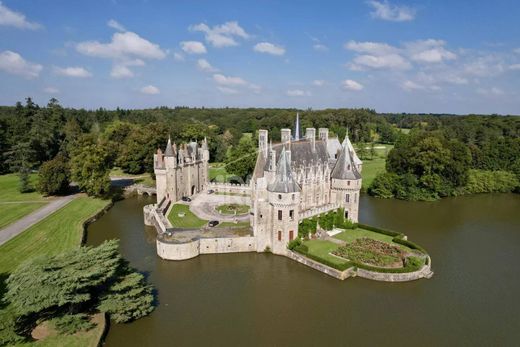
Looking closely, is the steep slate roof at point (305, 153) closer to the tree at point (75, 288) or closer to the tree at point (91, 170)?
the tree at point (75, 288)

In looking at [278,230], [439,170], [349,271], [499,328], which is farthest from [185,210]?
[439,170]

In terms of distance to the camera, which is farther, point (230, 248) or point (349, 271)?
point (230, 248)

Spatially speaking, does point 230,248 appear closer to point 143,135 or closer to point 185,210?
point 185,210

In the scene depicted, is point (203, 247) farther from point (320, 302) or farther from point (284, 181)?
point (320, 302)

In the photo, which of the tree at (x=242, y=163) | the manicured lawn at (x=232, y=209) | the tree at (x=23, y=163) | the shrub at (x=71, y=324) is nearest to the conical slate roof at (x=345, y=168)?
the manicured lawn at (x=232, y=209)

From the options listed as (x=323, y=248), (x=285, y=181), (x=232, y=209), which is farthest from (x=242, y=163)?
(x=323, y=248)

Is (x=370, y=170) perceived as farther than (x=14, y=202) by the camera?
Yes

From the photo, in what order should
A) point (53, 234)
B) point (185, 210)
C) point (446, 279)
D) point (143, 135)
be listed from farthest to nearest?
point (143, 135) < point (185, 210) < point (53, 234) < point (446, 279)
